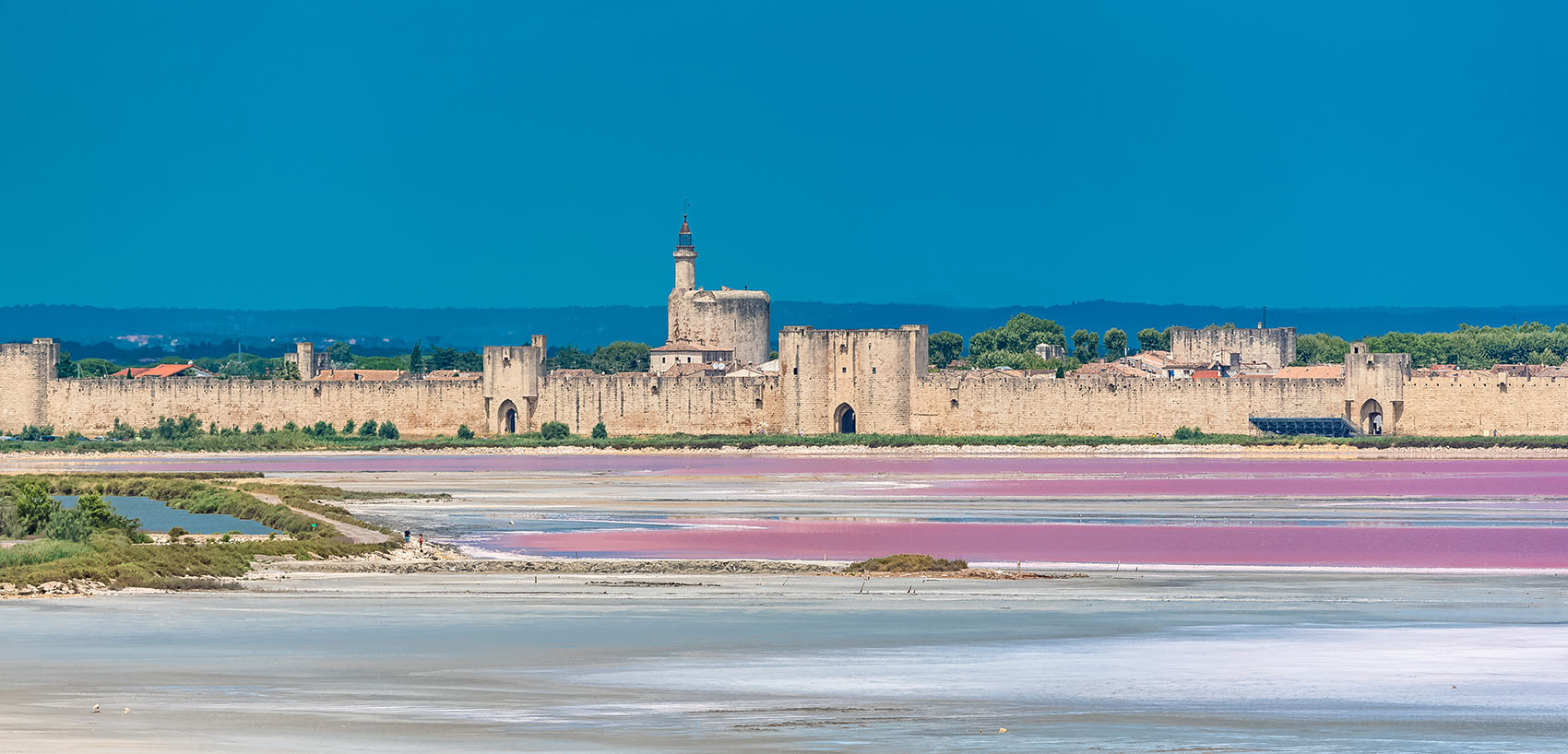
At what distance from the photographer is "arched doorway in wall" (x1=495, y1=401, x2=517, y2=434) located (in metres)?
63.6

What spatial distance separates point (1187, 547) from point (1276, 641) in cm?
1011

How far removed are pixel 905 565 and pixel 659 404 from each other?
1650 inches

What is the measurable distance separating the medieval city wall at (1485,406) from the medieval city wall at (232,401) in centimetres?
2776

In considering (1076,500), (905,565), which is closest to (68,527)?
(905,565)

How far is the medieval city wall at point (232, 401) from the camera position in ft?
211

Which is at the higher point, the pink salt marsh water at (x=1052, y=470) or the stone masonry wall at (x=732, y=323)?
the stone masonry wall at (x=732, y=323)

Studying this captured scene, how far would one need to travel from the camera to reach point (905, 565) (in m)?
21.6

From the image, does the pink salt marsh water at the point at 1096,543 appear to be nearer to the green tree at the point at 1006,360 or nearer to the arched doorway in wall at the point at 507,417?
the arched doorway in wall at the point at 507,417

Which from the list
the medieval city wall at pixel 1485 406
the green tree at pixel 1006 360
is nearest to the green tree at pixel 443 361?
the green tree at pixel 1006 360

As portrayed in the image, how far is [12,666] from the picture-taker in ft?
43.7

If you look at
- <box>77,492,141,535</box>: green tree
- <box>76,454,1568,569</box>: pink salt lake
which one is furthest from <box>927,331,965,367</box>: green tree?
<box>77,492,141,535</box>: green tree

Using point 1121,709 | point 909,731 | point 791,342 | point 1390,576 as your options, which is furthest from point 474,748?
point 791,342

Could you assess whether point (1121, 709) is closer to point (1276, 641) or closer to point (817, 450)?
point (1276, 641)

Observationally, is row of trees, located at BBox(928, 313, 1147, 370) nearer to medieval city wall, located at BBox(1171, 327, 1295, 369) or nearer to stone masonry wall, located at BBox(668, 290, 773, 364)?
medieval city wall, located at BBox(1171, 327, 1295, 369)
